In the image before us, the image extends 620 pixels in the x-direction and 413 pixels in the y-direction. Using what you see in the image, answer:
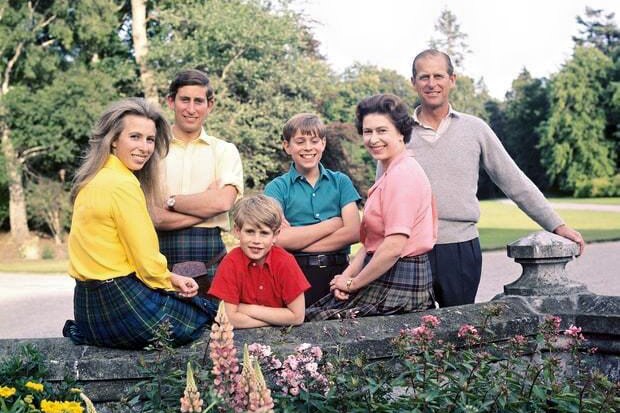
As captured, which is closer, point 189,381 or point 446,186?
point 189,381

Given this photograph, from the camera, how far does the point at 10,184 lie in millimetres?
29234

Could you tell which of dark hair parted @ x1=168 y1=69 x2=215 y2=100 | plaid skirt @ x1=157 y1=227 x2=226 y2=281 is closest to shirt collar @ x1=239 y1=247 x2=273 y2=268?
plaid skirt @ x1=157 y1=227 x2=226 y2=281

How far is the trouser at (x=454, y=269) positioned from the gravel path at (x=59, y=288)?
18.0 feet

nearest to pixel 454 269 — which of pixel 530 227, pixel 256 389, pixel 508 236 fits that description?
pixel 256 389

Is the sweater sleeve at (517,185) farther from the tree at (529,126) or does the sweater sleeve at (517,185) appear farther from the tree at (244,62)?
the tree at (529,126)

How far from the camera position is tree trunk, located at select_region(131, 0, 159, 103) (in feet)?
97.6

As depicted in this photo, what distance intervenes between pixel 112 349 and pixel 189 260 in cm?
109

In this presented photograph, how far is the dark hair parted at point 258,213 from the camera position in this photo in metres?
3.54

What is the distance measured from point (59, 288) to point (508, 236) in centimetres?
1184

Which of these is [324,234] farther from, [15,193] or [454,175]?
[15,193]

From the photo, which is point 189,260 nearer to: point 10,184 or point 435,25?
point 10,184

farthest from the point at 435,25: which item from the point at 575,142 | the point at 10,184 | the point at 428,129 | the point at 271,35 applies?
the point at 428,129

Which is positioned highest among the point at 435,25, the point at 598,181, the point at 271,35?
the point at 435,25

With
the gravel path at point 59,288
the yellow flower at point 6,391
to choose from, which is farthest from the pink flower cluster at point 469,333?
the gravel path at point 59,288
